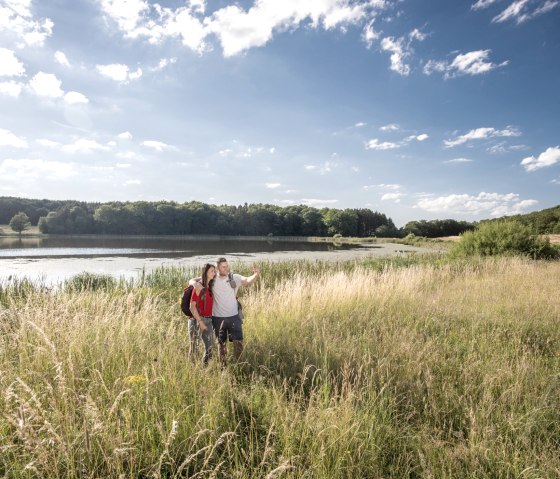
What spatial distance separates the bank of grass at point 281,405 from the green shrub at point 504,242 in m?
15.4

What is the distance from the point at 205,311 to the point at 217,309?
19 centimetres

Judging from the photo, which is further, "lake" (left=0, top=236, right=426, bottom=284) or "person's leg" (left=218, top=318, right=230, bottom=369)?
"lake" (left=0, top=236, right=426, bottom=284)

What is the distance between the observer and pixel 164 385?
2971 mm

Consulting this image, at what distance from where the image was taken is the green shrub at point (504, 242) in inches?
759

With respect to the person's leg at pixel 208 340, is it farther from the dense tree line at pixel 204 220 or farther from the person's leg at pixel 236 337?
the dense tree line at pixel 204 220

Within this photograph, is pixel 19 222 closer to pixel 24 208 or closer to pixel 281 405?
pixel 24 208

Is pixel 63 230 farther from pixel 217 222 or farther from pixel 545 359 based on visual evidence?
pixel 545 359

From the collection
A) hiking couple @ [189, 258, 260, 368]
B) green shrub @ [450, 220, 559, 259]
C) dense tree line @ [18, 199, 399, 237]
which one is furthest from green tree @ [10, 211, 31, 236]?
hiking couple @ [189, 258, 260, 368]

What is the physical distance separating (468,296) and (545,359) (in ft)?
13.3

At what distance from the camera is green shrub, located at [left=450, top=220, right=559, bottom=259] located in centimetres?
1928

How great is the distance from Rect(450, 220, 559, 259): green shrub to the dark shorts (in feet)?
60.9

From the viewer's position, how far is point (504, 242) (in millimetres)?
19234

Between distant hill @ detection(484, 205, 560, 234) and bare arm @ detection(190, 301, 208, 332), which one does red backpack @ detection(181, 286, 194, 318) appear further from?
distant hill @ detection(484, 205, 560, 234)

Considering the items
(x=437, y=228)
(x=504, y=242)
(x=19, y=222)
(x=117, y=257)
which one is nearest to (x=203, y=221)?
(x=19, y=222)
